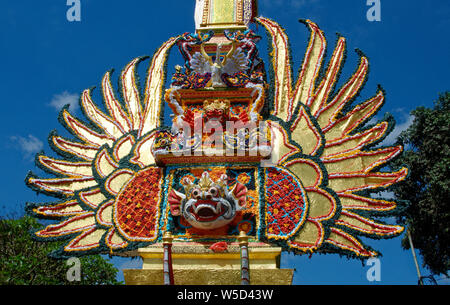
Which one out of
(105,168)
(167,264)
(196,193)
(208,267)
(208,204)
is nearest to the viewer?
(167,264)

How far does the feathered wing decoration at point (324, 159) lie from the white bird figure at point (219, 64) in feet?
2.60

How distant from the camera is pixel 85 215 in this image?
9.05 meters

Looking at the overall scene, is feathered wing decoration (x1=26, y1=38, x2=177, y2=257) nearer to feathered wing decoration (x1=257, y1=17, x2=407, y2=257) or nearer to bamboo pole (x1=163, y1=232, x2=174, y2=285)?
bamboo pole (x1=163, y1=232, x2=174, y2=285)

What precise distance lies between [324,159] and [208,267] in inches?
126

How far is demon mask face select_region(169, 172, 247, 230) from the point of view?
7.82 m

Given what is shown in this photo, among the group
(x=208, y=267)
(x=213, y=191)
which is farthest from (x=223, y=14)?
(x=208, y=267)

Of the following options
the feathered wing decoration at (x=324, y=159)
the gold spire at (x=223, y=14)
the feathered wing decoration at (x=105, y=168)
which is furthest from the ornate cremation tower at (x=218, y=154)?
the feathered wing decoration at (x=105, y=168)

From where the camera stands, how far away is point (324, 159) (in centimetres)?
898

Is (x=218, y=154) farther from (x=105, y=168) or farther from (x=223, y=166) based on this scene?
(x=105, y=168)

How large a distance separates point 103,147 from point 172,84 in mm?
2075

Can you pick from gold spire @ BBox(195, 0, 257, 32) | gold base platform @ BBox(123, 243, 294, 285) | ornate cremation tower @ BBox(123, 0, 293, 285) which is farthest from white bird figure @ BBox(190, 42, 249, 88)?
gold base platform @ BBox(123, 243, 294, 285)

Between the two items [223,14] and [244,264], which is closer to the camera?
[244,264]

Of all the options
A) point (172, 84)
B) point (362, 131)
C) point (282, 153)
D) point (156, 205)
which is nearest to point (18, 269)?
point (156, 205)

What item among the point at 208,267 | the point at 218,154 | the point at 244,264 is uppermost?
the point at 218,154
